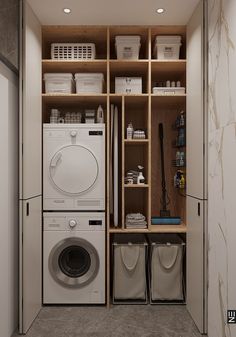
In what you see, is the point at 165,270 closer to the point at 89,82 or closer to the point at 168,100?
the point at 168,100

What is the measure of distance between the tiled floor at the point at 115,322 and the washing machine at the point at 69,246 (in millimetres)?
126

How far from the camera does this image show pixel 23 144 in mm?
2602

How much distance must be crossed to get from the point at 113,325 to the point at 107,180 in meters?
1.32

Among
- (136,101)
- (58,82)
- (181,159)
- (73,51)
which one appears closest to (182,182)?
(181,159)

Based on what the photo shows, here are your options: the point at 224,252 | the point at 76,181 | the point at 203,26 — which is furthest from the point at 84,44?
the point at 224,252

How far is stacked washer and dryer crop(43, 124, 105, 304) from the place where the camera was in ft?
10.0

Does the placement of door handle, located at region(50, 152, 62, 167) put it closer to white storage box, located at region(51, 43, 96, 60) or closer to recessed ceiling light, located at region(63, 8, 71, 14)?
white storage box, located at region(51, 43, 96, 60)

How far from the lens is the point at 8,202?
247 cm

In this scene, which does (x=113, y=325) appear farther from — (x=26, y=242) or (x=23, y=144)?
(x=23, y=144)

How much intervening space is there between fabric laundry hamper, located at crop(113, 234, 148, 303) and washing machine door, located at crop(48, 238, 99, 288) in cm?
22

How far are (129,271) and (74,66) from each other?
217 cm

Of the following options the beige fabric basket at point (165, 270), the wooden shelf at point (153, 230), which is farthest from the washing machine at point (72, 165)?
the beige fabric basket at point (165, 270)

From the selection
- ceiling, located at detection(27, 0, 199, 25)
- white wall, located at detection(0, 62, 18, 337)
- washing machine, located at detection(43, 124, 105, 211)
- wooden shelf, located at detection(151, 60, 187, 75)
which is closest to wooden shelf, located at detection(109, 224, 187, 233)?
washing machine, located at detection(43, 124, 105, 211)

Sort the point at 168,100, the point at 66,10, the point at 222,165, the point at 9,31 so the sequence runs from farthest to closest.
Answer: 1. the point at 168,100
2. the point at 66,10
3. the point at 9,31
4. the point at 222,165
